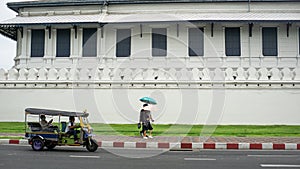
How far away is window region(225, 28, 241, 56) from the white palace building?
6cm

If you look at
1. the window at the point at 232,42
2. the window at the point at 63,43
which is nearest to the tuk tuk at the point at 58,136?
the window at the point at 63,43

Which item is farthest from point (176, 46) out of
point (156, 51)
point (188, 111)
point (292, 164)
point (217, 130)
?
point (292, 164)

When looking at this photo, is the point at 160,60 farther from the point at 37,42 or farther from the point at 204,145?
the point at 204,145

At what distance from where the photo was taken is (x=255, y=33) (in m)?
23.8

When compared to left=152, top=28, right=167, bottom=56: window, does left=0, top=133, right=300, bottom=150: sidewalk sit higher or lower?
lower

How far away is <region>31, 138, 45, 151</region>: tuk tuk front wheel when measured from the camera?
40.8ft

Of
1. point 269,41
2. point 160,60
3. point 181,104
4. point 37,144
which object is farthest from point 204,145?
point 269,41

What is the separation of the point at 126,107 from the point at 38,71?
15.7ft

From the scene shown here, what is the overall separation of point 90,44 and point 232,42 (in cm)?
830

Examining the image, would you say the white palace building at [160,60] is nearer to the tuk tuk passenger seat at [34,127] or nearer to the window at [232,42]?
the window at [232,42]

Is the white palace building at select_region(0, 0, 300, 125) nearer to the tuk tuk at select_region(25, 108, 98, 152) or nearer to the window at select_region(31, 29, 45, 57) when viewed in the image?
the window at select_region(31, 29, 45, 57)

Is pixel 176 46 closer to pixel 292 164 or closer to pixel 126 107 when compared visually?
pixel 126 107

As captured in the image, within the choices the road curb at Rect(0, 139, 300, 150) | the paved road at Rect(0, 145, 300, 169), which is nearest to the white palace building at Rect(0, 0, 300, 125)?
the road curb at Rect(0, 139, 300, 150)

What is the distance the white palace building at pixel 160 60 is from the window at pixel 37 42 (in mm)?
60
